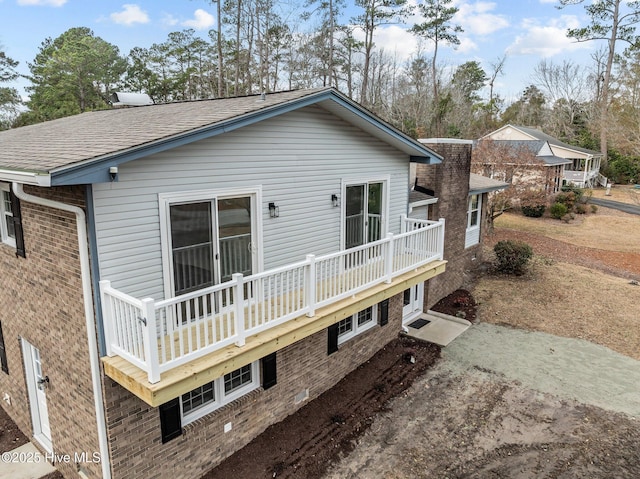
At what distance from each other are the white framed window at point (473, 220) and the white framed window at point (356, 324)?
7782 millimetres

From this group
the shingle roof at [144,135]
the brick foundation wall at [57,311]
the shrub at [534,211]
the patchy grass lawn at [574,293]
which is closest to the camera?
the shingle roof at [144,135]

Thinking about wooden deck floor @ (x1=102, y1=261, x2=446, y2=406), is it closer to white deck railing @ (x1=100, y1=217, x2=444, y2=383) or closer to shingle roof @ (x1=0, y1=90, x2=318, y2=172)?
white deck railing @ (x1=100, y1=217, x2=444, y2=383)

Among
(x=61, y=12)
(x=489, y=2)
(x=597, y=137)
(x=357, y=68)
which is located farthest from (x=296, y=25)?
(x=597, y=137)

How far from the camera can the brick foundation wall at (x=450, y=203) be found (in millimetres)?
14109

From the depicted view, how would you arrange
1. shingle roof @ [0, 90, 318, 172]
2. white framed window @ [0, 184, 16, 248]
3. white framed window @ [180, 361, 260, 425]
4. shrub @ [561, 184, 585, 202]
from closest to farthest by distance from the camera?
shingle roof @ [0, 90, 318, 172] < white framed window @ [180, 361, 260, 425] < white framed window @ [0, 184, 16, 248] < shrub @ [561, 184, 585, 202]

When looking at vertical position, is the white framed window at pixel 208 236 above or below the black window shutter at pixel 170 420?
above

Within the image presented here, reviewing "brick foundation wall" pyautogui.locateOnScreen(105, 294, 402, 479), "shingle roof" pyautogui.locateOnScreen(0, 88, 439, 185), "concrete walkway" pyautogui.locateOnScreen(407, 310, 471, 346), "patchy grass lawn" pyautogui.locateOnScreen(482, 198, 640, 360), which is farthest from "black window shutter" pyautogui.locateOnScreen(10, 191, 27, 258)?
"patchy grass lawn" pyautogui.locateOnScreen(482, 198, 640, 360)

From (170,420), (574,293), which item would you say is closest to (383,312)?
(170,420)

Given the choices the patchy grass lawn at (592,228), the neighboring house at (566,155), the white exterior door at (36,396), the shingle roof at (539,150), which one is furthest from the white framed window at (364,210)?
the neighboring house at (566,155)

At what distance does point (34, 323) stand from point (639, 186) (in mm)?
56116

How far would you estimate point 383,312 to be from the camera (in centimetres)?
1147

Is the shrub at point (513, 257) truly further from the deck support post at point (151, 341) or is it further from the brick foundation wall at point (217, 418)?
the deck support post at point (151, 341)

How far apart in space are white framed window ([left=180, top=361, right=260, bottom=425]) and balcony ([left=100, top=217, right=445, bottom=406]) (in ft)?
4.07

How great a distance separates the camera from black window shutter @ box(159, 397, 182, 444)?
650 cm
